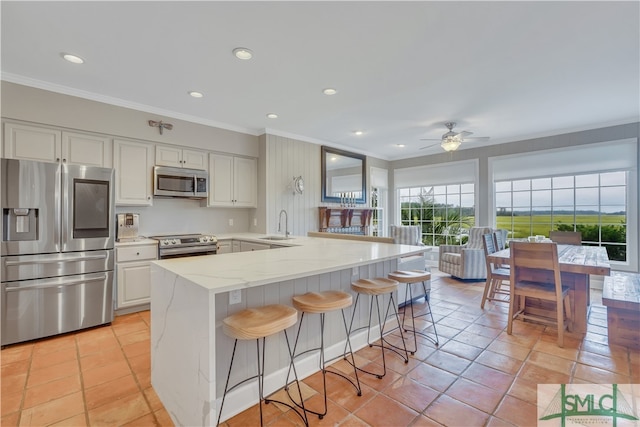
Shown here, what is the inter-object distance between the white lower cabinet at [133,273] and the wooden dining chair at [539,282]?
400 cm

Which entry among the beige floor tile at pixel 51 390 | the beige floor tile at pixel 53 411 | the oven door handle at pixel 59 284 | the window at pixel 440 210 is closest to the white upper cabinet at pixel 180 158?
the oven door handle at pixel 59 284

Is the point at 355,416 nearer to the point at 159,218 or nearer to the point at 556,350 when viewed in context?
the point at 556,350

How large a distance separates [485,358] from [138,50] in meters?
3.92

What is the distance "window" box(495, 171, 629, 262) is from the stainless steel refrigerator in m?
6.38

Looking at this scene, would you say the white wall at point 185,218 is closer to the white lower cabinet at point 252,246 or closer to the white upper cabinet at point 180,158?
the white upper cabinet at point 180,158

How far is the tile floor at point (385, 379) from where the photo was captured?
5.73 feet

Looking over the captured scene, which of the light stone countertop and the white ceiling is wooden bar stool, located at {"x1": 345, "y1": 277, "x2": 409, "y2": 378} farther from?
the white ceiling

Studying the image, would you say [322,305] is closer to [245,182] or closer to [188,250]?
[188,250]

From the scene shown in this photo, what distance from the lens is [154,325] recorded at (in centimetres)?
199

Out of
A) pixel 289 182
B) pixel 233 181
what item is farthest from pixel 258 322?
pixel 289 182

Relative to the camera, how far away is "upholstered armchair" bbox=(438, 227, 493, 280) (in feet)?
16.2

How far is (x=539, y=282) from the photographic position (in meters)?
3.09

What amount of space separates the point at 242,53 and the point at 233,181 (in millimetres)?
2483

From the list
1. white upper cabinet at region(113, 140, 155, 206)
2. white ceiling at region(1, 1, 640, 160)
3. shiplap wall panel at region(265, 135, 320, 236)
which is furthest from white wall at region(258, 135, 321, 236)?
white upper cabinet at region(113, 140, 155, 206)
